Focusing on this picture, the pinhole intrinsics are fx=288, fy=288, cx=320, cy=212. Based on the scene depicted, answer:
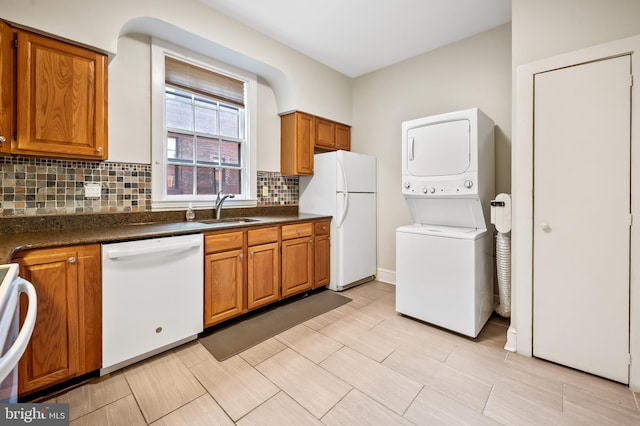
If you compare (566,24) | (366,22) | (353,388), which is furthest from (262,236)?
(566,24)

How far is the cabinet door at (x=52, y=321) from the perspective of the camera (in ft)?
4.97

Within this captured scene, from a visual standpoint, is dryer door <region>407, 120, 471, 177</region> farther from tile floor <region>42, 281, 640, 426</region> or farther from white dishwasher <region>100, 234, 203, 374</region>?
white dishwasher <region>100, 234, 203, 374</region>

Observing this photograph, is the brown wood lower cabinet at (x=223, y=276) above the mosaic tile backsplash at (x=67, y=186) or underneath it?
underneath

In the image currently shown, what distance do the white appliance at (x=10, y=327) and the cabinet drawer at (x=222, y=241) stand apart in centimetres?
127

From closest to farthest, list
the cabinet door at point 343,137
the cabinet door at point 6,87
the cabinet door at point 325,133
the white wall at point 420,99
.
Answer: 1. the cabinet door at point 6,87
2. the white wall at point 420,99
3. the cabinet door at point 325,133
4. the cabinet door at point 343,137

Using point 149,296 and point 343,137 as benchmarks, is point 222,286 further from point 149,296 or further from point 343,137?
point 343,137

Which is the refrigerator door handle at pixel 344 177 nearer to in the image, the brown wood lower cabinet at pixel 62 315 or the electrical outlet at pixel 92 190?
the electrical outlet at pixel 92 190

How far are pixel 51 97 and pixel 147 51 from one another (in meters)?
0.96

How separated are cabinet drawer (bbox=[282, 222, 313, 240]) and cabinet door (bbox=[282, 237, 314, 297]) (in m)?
0.04

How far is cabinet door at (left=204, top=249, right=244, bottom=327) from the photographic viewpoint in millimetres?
2254

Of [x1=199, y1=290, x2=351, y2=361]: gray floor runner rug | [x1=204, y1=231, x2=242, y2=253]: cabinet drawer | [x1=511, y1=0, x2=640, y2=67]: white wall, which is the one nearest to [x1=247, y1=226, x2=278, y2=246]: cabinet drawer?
[x1=204, y1=231, x2=242, y2=253]: cabinet drawer

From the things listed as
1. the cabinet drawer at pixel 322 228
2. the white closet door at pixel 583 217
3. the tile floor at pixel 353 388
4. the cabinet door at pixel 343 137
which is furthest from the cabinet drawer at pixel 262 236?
the white closet door at pixel 583 217

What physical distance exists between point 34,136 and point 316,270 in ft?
8.22

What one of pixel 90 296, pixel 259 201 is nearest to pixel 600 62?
pixel 259 201
